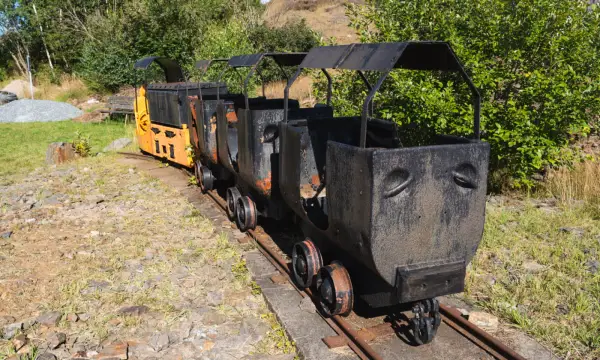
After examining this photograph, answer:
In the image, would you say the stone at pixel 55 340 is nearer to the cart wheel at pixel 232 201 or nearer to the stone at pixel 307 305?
the stone at pixel 307 305

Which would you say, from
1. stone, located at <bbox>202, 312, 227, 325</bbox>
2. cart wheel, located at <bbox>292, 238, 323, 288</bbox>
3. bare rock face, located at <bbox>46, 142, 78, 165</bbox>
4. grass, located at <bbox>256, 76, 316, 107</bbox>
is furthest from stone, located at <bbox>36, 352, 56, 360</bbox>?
grass, located at <bbox>256, 76, 316, 107</bbox>

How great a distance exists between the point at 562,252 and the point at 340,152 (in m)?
3.76

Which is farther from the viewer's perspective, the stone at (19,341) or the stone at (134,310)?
the stone at (134,310)

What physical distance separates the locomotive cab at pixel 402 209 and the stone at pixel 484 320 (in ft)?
2.03

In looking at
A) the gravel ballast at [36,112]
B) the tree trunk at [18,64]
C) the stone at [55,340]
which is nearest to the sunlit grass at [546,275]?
the stone at [55,340]

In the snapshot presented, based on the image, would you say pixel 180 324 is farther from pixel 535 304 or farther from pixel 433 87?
pixel 433 87

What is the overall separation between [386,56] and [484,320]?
2646mm

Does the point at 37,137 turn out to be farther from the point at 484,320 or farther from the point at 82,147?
the point at 484,320

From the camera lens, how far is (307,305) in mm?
4918

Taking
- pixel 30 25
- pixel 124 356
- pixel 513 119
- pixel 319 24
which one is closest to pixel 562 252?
pixel 513 119

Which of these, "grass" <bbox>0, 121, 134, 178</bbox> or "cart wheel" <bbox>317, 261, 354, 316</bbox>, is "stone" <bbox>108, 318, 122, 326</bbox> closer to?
"cart wheel" <bbox>317, 261, 354, 316</bbox>

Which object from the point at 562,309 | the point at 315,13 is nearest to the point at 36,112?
the point at 562,309

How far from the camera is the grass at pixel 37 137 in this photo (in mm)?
12461

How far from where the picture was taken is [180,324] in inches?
185
